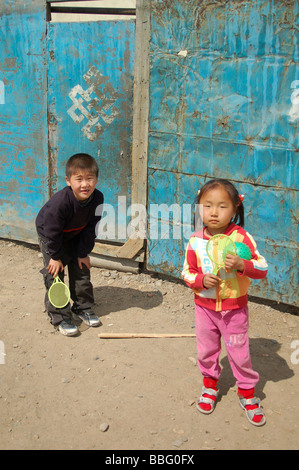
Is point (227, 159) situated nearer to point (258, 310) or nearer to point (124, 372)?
point (258, 310)

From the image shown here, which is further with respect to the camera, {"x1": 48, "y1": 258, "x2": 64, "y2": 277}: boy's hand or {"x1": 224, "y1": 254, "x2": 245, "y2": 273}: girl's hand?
{"x1": 48, "y1": 258, "x2": 64, "y2": 277}: boy's hand

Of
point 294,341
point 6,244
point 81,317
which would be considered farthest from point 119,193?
point 294,341

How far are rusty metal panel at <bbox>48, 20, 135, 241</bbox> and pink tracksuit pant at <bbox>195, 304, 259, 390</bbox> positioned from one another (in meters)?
2.11

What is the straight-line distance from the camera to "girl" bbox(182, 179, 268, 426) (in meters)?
2.94

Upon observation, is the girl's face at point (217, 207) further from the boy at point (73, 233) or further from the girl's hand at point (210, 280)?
the boy at point (73, 233)

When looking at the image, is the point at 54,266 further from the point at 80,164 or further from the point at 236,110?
the point at 236,110

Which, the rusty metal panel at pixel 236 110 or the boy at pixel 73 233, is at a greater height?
Answer: the rusty metal panel at pixel 236 110

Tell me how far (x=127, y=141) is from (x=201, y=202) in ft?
6.62

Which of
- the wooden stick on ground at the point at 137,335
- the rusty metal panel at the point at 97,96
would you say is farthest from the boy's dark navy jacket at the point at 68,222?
the rusty metal panel at the point at 97,96

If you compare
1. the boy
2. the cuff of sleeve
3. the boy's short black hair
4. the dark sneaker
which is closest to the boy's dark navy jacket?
the boy

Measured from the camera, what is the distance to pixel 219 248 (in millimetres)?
2955

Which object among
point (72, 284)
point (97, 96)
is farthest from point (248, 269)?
point (97, 96)

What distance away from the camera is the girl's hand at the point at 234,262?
2842 millimetres

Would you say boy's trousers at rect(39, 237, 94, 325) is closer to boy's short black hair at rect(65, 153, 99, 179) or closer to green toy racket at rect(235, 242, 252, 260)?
boy's short black hair at rect(65, 153, 99, 179)
